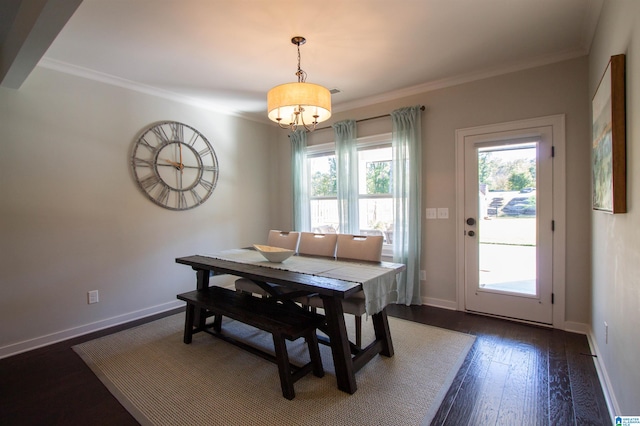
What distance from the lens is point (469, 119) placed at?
3.30m

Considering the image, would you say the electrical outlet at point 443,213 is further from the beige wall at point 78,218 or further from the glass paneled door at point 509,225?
the beige wall at point 78,218

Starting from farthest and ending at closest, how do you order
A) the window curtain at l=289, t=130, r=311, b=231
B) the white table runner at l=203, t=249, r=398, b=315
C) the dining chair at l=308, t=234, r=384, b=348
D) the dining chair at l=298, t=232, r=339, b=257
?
the window curtain at l=289, t=130, r=311, b=231
the dining chair at l=298, t=232, r=339, b=257
the dining chair at l=308, t=234, r=384, b=348
the white table runner at l=203, t=249, r=398, b=315

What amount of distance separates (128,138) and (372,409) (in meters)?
3.43

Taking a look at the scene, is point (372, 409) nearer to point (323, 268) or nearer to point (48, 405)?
point (323, 268)

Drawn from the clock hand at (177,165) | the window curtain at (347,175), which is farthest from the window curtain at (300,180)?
the clock hand at (177,165)

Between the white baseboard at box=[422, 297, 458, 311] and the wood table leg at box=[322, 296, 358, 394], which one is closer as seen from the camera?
the wood table leg at box=[322, 296, 358, 394]

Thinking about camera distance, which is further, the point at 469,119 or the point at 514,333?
the point at 469,119

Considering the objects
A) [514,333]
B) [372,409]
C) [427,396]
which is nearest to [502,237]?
[514,333]

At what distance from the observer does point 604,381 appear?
1971mm

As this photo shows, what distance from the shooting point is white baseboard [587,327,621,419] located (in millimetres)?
1722

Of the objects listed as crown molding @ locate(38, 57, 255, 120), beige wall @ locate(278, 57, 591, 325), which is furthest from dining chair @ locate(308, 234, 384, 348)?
crown molding @ locate(38, 57, 255, 120)

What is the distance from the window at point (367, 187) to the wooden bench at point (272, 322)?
197 cm

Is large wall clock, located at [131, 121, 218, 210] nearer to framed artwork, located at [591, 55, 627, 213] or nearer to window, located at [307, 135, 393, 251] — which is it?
window, located at [307, 135, 393, 251]

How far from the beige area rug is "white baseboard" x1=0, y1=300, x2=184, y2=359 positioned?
0.30 m
